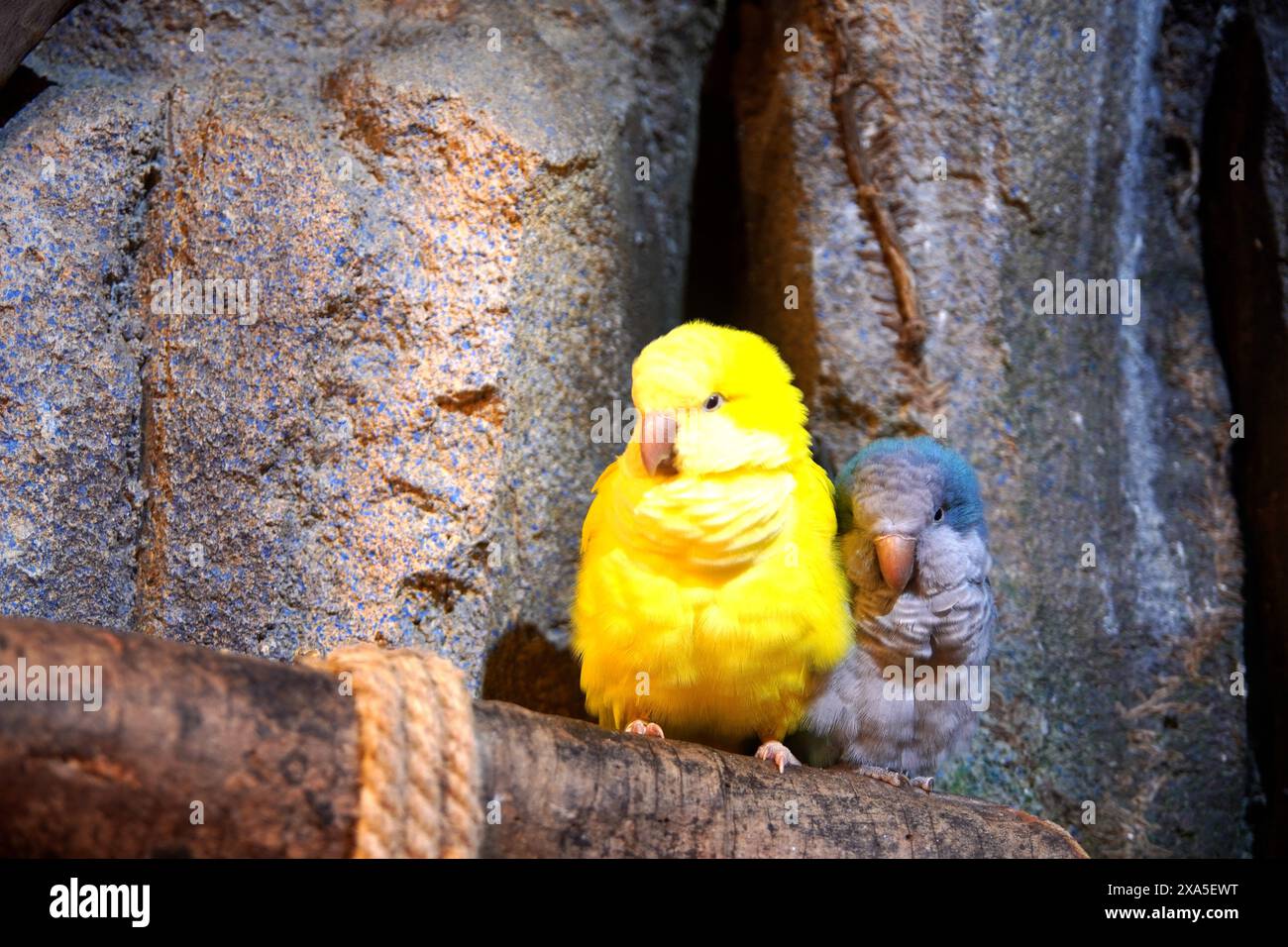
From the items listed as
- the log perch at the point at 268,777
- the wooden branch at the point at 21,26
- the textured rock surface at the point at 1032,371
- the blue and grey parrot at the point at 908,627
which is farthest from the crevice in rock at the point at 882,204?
the wooden branch at the point at 21,26

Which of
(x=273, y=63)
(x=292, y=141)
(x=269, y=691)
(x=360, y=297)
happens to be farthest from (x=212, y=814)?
(x=273, y=63)

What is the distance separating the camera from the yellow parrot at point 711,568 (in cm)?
270

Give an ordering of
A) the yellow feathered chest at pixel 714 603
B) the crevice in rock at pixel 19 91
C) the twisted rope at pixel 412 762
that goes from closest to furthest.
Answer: the twisted rope at pixel 412 762, the yellow feathered chest at pixel 714 603, the crevice in rock at pixel 19 91

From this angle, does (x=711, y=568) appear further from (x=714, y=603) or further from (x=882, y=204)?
(x=882, y=204)

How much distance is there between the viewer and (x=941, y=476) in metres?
2.91

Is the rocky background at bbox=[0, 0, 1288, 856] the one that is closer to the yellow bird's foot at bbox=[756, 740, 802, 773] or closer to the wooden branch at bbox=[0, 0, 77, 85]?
the wooden branch at bbox=[0, 0, 77, 85]

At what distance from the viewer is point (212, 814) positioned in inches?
75.5

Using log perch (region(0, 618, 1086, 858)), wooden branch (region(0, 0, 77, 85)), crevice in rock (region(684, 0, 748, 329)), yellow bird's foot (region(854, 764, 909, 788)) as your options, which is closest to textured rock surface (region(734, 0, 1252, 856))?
crevice in rock (region(684, 0, 748, 329))

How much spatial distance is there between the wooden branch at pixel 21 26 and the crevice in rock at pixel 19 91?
0.08 metres

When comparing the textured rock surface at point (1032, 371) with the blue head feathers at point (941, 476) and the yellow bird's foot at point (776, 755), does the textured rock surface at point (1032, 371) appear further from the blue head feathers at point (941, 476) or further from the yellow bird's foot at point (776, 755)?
the yellow bird's foot at point (776, 755)

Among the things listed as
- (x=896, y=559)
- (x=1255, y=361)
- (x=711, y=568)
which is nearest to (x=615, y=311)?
(x=711, y=568)

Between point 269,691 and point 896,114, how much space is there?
8.45 feet

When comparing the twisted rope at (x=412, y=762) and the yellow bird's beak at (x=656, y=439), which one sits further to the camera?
the yellow bird's beak at (x=656, y=439)

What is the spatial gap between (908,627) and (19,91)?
2715 mm
